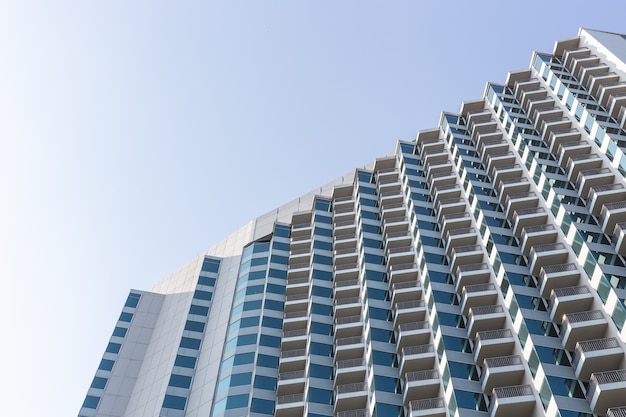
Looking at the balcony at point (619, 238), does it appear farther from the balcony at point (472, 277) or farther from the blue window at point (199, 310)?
the blue window at point (199, 310)

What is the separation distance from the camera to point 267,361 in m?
63.6

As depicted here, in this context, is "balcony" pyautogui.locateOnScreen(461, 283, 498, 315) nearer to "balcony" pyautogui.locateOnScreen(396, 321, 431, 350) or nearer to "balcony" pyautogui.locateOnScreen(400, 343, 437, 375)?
"balcony" pyautogui.locateOnScreen(396, 321, 431, 350)

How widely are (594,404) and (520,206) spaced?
25208mm

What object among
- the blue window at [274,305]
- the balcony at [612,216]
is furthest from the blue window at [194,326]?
the balcony at [612,216]

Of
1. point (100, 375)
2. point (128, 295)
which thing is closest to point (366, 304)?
point (100, 375)

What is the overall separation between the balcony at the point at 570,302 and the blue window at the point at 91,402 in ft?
141

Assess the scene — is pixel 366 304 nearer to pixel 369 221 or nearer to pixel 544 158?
pixel 369 221

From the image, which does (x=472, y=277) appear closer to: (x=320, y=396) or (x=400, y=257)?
(x=400, y=257)

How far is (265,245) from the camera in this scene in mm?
84375

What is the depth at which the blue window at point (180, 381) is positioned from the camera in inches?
2601

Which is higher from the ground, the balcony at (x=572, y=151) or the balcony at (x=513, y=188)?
the balcony at (x=572, y=151)

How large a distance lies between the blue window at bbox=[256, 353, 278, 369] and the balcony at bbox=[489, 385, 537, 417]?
21.9 meters

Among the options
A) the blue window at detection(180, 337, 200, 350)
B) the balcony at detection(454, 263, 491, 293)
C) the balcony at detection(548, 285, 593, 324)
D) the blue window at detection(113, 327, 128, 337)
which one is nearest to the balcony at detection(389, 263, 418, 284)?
the balcony at detection(454, 263, 491, 293)

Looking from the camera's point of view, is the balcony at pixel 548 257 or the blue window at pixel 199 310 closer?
the balcony at pixel 548 257
